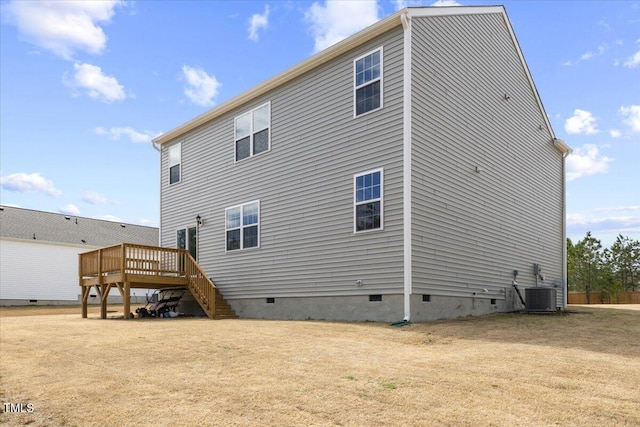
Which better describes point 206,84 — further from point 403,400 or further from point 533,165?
point 403,400

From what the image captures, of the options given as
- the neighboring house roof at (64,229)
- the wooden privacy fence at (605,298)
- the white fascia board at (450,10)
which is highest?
the white fascia board at (450,10)

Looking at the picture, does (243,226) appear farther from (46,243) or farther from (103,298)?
(46,243)

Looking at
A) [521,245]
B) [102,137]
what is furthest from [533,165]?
[102,137]

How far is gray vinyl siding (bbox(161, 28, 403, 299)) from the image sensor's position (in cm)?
1184

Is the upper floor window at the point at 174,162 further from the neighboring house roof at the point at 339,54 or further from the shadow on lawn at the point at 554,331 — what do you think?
the shadow on lawn at the point at 554,331

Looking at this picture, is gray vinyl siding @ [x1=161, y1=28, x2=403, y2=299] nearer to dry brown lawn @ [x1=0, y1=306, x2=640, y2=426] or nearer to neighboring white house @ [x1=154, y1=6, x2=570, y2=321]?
neighboring white house @ [x1=154, y1=6, x2=570, y2=321]

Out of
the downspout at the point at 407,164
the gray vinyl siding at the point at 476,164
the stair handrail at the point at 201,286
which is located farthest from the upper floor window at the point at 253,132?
the gray vinyl siding at the point at 476,164

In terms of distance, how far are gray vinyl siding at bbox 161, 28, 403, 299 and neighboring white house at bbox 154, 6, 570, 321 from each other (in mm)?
43

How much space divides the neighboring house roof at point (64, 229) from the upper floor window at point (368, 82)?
26066mm

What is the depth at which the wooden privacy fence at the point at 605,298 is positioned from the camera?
3097 cm

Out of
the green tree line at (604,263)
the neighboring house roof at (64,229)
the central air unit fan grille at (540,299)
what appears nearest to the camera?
the central air unit fan grille at (540,299)

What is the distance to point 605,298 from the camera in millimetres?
32781

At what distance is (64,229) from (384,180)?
28.8 m

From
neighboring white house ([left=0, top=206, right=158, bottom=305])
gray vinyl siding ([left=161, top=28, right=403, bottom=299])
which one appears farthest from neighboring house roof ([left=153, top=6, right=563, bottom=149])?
neighboring white house ([left=0, top=206, right=158, bottom=305])
